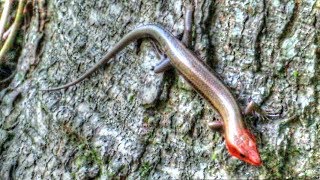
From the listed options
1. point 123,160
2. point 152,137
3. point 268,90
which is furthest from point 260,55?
point 123,160

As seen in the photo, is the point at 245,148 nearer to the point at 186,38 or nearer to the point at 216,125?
the point at 216,125

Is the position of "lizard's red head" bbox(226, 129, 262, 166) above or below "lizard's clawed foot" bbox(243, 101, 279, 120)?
below

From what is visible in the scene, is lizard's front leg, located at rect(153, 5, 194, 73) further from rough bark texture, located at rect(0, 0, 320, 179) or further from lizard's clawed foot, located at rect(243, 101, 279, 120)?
lizard's clawed foot, located at rect(243, 101, 279, 120)

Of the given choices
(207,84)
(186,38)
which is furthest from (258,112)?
(186,38)

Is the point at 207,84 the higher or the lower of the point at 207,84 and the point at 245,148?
the higher

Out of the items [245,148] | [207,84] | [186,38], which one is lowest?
[245,148]

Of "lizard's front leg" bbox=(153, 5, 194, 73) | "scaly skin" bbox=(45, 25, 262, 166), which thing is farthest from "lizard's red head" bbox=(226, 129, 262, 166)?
"lizard's front leg" bbox=(153, 5, 194, 73)

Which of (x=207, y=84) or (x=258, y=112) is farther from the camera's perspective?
(x=207, y=84)
